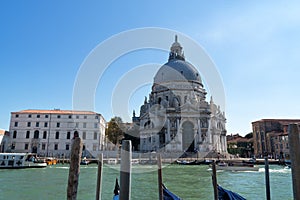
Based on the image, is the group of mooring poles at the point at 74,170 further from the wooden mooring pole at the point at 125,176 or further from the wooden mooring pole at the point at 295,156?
the wooden mooring pole at the point at 295,156

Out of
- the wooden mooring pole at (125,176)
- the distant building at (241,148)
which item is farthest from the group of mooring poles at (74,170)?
the distant building at (241,148)

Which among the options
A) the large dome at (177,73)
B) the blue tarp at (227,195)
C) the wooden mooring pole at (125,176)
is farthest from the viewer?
the large dome at (177,73)

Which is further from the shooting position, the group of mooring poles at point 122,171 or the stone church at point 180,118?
the stone church at point 180,118

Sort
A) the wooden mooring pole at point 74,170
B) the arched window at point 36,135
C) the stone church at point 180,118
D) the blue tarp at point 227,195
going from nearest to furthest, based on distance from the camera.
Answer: the wooden mooring pole at point 74,170 → the blue tarp at point 227,195 → the stone church at point 180,118 → the arched window at point 36,135

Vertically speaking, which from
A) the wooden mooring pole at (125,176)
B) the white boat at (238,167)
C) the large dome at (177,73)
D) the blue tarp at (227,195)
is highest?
the large dome at (177,73)

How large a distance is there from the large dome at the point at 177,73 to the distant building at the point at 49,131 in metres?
12.3

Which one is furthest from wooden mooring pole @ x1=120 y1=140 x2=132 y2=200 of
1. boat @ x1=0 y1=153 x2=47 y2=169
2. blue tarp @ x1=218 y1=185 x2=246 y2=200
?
boat @ x1=0 y1=153 x2=47 y2=169

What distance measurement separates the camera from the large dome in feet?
123

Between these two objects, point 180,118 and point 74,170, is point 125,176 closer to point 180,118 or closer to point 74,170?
point 74,170

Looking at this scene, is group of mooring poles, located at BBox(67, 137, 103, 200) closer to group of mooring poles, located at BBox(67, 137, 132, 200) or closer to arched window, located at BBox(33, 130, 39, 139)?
group of mooring poles, located at BBox(67, 137, 132, 200)

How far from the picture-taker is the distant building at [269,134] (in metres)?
36.2

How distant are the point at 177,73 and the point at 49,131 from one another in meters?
19.6

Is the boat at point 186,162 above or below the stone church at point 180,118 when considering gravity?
below

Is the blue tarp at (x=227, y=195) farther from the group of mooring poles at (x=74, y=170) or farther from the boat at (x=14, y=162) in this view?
the boat at (x=14, y=162)
